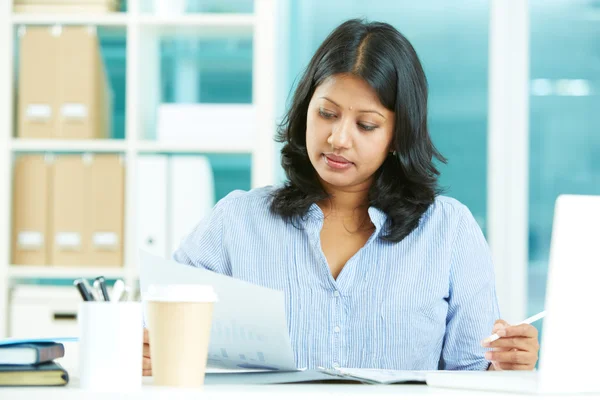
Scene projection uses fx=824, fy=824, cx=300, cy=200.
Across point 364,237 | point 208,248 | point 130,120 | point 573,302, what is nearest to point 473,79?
point 130,120

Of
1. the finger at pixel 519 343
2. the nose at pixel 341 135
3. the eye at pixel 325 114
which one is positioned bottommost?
the finger at pixel 519 343

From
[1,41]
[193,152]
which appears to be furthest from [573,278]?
[1,41]

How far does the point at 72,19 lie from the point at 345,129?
5.46 ft

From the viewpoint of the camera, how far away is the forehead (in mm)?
1569

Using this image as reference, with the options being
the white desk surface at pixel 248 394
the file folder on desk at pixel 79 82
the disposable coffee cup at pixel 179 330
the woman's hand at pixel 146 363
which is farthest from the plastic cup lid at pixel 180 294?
the file folder on desk at pixel 79 82

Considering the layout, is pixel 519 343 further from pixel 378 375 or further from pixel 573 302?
pixel 573 302

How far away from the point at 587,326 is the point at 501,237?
92.0 inches

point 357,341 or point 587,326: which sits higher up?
point 587,326

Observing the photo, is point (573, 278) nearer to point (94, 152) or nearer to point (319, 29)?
point (94, 152)

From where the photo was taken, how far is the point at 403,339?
5.19 ft

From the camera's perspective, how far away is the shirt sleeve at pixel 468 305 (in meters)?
1.58

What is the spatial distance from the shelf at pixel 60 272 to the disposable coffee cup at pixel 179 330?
1934mm

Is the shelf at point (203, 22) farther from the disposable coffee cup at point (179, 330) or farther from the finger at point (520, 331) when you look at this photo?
the disposable coffee cup at point (179, 330)

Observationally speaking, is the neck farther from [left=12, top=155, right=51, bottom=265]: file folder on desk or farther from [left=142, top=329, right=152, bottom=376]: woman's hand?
[left=12, top=155, right=51, bottom=265]: file folder on desk
